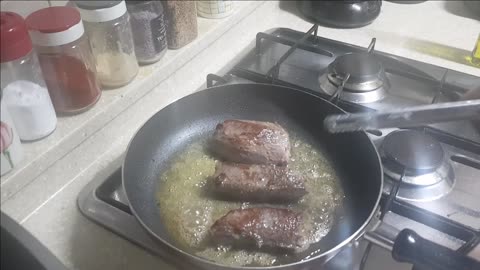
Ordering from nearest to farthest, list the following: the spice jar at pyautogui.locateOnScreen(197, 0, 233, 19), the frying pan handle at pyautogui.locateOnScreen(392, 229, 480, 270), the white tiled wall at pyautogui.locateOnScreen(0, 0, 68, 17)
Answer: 1. the frying pan handle at pyautogui.locateOnScreen(392, 229, 480, 270)
2. the white tiled wall at pyautogui.locateOnScreen(0, 0, 68, 17)
3. the spice jar at pyautogui.locateOnScreen(197, 0, 233, 19)

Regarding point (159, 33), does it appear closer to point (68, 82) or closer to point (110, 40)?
point (110, 40)

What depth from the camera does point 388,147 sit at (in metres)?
0.71

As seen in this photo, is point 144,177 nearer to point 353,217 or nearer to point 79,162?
point 79,162

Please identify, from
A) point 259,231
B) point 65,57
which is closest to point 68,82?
point 65,57

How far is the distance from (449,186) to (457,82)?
0.30m

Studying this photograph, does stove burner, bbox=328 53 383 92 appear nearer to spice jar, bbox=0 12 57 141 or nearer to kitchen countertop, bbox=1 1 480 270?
kitchen countertop, bbox=1 1 480 270

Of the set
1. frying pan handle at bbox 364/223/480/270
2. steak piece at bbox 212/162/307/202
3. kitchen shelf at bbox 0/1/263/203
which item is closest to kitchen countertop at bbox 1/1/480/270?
kitchen shelf at bbox 0/1/263/203

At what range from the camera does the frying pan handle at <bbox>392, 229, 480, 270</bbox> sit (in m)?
0.49

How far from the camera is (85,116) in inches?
29.8

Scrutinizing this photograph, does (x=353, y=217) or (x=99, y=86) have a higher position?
(x=99, y=86)

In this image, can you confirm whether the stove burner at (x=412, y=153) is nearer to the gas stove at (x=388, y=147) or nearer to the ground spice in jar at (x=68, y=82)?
the gas stove at (x=388, y=147)

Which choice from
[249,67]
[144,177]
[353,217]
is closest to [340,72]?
[249,67]

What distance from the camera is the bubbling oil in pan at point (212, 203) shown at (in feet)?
1.96

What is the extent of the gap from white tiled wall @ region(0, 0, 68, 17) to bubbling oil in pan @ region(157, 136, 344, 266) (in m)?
0.35
